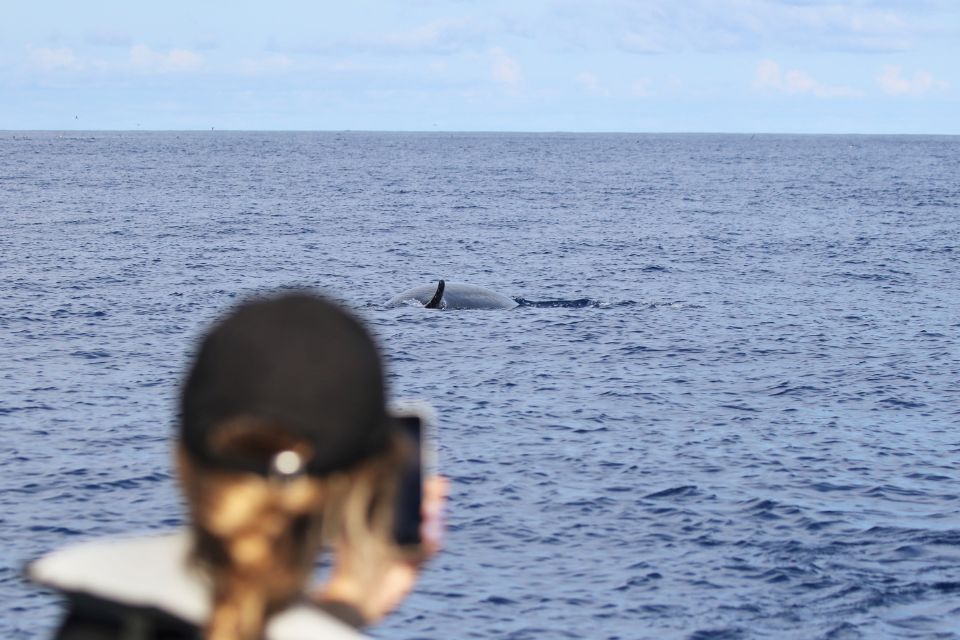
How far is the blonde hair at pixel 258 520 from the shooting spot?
2.51 meters

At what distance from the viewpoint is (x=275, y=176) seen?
174 metres

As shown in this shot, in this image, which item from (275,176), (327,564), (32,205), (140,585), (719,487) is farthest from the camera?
(275,176)

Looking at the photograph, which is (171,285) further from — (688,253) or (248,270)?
(688,253)

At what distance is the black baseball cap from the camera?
8.27ft

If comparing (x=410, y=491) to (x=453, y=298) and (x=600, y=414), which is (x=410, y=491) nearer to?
(x=600, y=414)

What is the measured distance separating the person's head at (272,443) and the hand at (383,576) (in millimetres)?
236

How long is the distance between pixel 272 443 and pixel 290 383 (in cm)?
12

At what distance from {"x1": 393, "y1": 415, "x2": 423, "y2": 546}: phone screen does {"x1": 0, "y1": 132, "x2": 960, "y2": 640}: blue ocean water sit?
1548cm

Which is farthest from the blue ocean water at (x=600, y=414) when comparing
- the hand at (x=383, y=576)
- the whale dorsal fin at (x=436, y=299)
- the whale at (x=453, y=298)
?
the hand at (x=383, y=576)

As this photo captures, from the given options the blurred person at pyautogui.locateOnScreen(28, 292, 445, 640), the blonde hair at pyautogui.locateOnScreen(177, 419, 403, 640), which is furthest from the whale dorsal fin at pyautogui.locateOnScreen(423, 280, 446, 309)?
the blonde hair at pyautogui.locateOnScreen(177, 419, 403, 640)

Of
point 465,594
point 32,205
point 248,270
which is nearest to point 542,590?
point 465,594

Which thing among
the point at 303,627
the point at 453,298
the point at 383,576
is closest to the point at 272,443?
the point at 303,627

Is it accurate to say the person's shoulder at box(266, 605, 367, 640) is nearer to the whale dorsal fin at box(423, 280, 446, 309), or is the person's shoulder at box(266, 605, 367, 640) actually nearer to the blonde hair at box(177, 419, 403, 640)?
the blonde hair at box(177, 419, 403, 640)

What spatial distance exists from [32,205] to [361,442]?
111 meters
